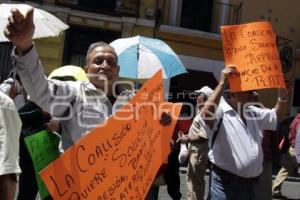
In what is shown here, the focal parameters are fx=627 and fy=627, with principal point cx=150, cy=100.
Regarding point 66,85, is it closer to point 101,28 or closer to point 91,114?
point 91,114

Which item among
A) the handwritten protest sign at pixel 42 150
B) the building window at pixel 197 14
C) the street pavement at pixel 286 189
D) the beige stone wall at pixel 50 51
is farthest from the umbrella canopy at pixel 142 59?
the building window at pixel 197 14

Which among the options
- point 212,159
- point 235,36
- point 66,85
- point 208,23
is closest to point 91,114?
point 66,85

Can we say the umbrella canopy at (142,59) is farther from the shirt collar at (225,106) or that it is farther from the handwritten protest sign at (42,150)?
the handwritten protest sign at (42,150)

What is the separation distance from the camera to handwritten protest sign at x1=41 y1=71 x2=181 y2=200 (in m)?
2.89

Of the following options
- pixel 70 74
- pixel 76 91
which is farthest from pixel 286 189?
pixel 76 91

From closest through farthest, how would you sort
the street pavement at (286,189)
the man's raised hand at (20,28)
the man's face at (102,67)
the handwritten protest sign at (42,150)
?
the man's raised hand at (20,28) < the man's face at (102,67) < the handwritten protest sign at (42,150) < the street pavement at (286,189)

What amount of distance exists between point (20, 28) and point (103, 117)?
873 millimetres

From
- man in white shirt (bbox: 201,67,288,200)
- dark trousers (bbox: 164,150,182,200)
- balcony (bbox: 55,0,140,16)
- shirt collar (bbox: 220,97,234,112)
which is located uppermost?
balcony (bbox: 55,0,140,16)

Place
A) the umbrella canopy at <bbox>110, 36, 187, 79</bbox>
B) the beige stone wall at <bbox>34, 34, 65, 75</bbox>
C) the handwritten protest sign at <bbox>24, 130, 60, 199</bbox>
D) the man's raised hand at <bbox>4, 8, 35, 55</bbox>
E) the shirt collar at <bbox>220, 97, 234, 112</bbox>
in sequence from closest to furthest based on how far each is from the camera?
the man's raised hand at <bbox>4, 8, 35, 55</bbox> → the handwritten protest sign at <bbox>24, 130, 60, 199</bbox> → the shirt collar at <bbox>220, 97, 234, 112</bbox> → the umbrella canopy at <bbox>110, 36, 187, 79</bbox> → the beige stone wall at <bbox>34, 34, 65, 75</bbox>

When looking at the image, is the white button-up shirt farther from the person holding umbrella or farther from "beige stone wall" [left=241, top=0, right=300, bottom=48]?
"beige stone wall" [left=241, top=0, right=300, bottom=48]

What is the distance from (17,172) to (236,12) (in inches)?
708

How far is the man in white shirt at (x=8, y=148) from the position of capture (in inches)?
94.7

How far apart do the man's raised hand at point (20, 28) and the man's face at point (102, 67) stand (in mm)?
783

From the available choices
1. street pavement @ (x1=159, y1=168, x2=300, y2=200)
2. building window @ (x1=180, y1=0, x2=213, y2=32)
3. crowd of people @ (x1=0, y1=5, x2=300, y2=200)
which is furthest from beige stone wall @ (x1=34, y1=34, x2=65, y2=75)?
crowd of people @ (x1=0, y1=5, x2=300, y2=200)
